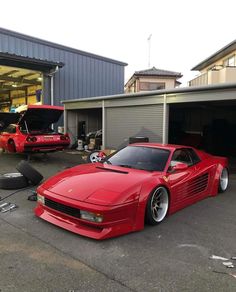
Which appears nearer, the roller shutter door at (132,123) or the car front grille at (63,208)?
the car front grille at (63,208)

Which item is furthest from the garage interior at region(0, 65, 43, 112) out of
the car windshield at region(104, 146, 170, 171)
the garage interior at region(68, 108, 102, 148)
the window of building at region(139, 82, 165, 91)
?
the car windshield at region(104, 146, 170, 171)

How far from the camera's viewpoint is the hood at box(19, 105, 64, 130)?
33.9ft

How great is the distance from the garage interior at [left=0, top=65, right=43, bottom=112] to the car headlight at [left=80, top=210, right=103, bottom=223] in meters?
13.2

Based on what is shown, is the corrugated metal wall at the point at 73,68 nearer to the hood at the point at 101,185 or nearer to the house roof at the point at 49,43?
Answer: the house roof at the point at 49,43

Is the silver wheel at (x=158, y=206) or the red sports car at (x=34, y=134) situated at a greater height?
the red sports car at (x=34, y=134)

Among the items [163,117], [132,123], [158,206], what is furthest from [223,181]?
[132,123]

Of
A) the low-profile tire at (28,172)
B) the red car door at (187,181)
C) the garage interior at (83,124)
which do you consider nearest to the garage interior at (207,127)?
the garage interior at (83,124)

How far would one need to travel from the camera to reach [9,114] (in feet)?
41.9

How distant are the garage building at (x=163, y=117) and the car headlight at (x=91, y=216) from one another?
6.24 metres

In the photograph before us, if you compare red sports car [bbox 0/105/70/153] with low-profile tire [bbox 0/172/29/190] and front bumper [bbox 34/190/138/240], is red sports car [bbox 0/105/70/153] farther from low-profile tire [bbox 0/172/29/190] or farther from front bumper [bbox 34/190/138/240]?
front bumper [bbox 34/190/138/240]

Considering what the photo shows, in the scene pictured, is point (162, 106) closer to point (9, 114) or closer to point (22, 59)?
point (9, 114)

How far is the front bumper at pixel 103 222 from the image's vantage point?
367 cm

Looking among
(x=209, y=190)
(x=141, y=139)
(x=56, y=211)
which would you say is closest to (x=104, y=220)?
(x=56, y=211)

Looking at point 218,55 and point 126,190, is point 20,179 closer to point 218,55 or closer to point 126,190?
point 126,190
